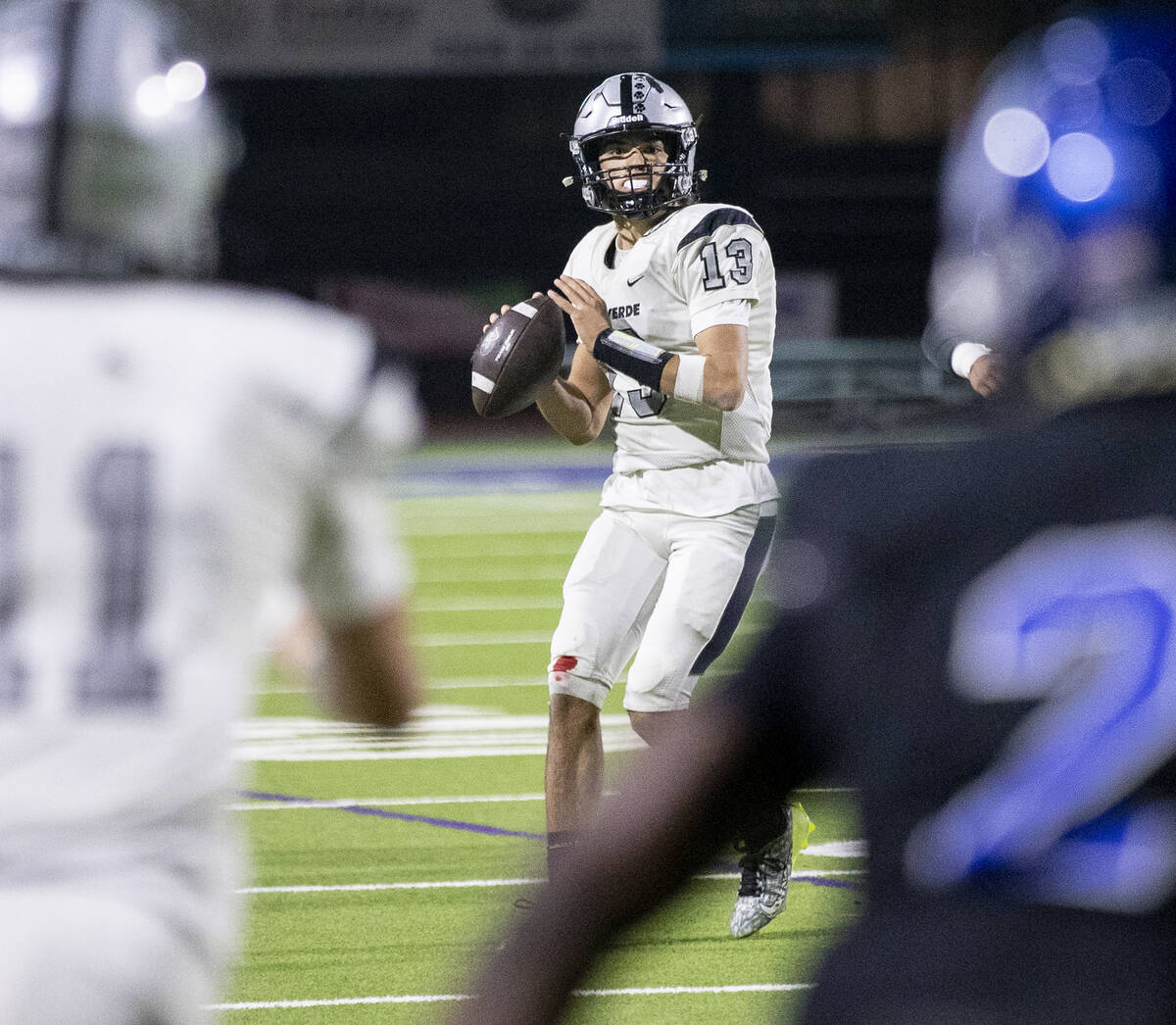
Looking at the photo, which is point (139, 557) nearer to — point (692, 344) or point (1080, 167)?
point (1080, 167)

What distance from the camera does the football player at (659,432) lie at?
4375 mm

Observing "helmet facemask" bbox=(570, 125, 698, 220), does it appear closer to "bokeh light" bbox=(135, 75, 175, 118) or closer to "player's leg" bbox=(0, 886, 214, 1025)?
"bokeh light" bbox=(135, 75, 175, 118)

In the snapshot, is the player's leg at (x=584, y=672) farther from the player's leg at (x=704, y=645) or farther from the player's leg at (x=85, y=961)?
the player's leg at (x=85, y=961)

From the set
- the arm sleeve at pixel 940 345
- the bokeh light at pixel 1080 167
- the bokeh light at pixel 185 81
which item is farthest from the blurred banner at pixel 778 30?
the bokeh light at pixel 1080 167

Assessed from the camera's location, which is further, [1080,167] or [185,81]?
[185,81]

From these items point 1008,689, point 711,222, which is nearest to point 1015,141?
point 1008,689

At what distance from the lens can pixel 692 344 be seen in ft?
15.3

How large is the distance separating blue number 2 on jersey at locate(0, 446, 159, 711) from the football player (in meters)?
2.77

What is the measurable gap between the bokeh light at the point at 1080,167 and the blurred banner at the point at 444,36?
1980 centimetres

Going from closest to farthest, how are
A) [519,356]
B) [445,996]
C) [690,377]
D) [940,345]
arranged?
[445,996] → [940,345] → [690,377] → [519,356]

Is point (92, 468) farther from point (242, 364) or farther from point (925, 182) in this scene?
point (925, 182)

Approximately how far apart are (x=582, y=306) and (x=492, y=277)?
2003cm

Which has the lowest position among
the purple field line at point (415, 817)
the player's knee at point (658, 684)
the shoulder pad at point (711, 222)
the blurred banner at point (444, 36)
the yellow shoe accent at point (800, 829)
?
the purple field line at point (415, 817)

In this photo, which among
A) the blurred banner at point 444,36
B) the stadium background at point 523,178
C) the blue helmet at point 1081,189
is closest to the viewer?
the blue helmet at point 1081,189
